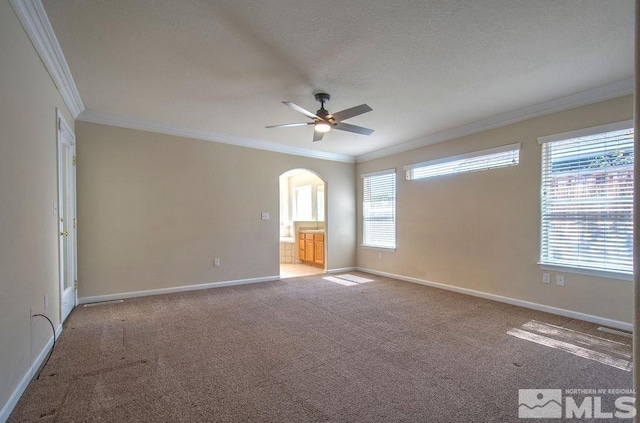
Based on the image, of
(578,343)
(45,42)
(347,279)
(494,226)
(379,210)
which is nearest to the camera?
(45,42)

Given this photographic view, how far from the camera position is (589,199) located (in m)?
3.45

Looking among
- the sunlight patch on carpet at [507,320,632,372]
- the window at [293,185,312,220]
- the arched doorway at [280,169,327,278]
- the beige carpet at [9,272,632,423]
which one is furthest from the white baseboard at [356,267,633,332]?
the window at [293,185,312,220]

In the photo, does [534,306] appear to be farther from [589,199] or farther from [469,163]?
[469,163]

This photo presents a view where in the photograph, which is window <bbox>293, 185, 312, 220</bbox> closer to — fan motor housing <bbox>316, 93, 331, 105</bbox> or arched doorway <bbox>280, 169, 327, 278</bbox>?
arched doorway <bbox>280, 169, 327, 278</bbox>

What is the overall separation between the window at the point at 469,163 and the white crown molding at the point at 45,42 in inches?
198

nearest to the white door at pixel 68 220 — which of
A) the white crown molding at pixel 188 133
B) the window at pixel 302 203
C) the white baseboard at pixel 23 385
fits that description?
the white crown molding at pixel 188 133

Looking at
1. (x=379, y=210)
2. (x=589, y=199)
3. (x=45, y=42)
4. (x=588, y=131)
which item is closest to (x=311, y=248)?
(x=379, y=210)

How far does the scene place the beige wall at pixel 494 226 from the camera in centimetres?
343

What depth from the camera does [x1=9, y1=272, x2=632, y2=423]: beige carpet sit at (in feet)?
6.11

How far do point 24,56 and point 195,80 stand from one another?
1305 mm

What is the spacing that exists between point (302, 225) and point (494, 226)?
17.4ft

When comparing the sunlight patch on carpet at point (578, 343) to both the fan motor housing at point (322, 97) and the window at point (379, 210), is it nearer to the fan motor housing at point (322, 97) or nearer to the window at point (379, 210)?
the window at point (379, 210)

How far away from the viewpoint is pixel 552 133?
12.3 ft

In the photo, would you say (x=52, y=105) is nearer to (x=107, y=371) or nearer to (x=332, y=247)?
(x=107, y=371)
